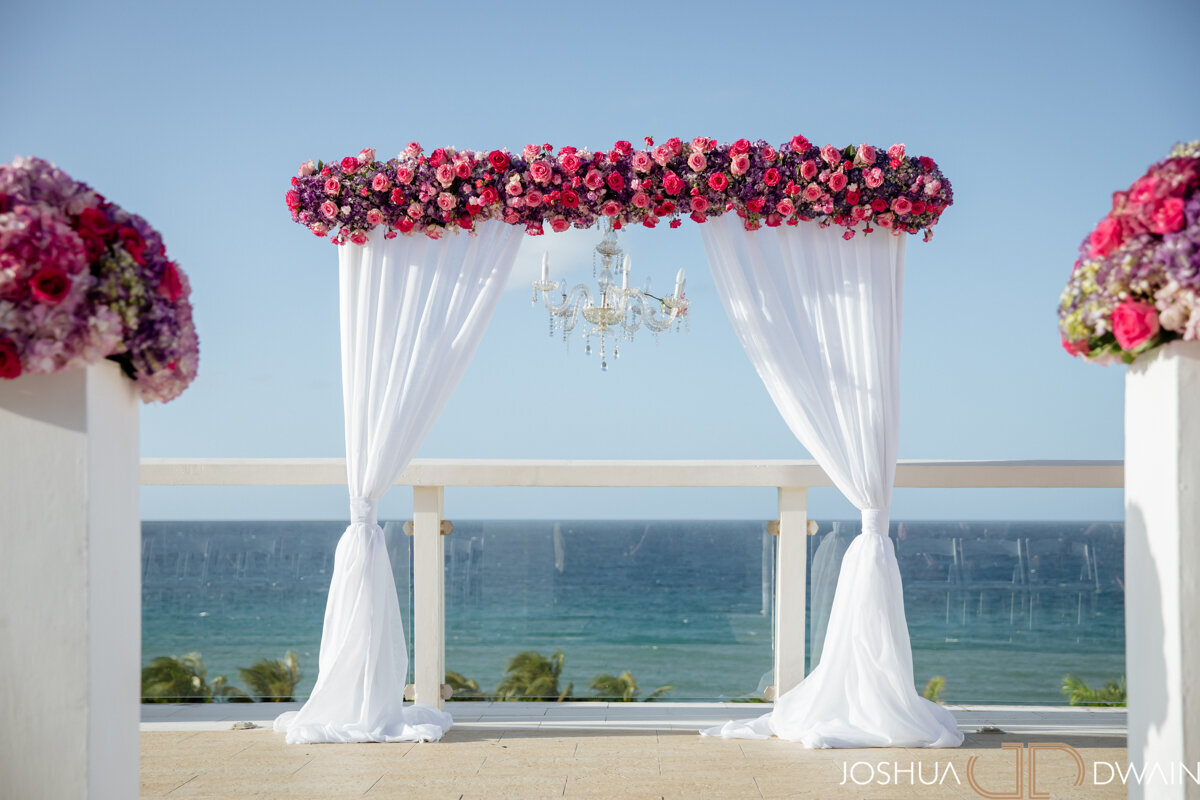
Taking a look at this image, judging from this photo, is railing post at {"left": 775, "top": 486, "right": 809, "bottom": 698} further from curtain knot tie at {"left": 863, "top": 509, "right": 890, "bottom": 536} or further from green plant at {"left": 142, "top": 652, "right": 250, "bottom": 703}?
green plant at {"left": 142, "top": 652, "right": 250, "bottom": 703}

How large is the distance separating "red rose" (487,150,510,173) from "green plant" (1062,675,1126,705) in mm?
3345

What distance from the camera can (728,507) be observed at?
406cm

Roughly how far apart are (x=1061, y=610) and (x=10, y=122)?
22.1m

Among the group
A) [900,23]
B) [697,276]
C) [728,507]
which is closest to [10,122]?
[900,23]

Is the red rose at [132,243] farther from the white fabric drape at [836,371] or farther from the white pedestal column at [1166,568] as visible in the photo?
the white fabric drape at [836,371]

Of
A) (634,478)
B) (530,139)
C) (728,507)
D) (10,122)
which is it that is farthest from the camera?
(530,139)

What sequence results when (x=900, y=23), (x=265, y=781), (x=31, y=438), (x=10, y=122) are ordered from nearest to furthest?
(x=31, y=438), (x=265, y=781), (x=900, y=23), (x=10, y=122)

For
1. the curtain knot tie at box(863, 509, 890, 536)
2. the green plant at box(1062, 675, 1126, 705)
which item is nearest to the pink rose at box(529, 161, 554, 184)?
the curtain knot tie at box(863, 509, 890, 536)

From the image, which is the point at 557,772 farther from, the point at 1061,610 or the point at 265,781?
the point at 1061,610

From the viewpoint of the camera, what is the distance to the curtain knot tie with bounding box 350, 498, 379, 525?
412 cm

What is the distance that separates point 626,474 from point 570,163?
53.3 inches

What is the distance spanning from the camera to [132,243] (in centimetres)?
216

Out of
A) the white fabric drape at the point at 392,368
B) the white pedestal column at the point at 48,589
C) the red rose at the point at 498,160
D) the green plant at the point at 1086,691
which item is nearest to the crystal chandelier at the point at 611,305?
the white fabric drape at the point at 392,368

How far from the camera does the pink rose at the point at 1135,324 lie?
6.97 ft
